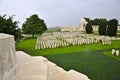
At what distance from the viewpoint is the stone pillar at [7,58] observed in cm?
265

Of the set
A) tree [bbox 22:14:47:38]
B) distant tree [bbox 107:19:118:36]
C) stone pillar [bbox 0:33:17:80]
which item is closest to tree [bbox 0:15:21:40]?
stone pillar [bbox 0:33:17:80]

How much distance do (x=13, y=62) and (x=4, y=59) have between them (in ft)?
1.18

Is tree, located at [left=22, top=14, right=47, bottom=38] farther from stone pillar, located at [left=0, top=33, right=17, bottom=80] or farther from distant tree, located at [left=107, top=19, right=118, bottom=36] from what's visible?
stone pillar, located at [left=0, top=33, right=17, bottom=80]

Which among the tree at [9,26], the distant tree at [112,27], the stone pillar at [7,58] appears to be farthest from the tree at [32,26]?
the stone pillar at [7,58]

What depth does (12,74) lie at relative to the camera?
3064 millimetres

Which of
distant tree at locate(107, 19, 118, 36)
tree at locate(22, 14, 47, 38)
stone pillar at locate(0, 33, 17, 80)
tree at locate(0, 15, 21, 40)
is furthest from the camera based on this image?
tree at locate(22, 14, 47, 38)

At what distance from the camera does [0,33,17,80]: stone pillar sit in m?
2.65

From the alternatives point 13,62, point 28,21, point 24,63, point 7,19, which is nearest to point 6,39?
point 13,62

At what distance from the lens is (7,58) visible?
2.82 meters

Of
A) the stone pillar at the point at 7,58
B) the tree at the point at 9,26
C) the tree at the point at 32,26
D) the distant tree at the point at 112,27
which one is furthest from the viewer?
the tree at the point at 32,26

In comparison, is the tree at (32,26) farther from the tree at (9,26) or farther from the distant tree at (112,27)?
the tree at (9,26)

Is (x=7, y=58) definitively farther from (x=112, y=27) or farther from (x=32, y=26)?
(x=32, y=26)

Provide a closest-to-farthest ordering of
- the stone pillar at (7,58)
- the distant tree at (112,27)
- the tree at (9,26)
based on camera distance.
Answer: the stone pillar at (7,58) < the tree at (9,26) < the distant tree at (112,27)

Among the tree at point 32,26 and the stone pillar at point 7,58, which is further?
the tree at point 32,26
